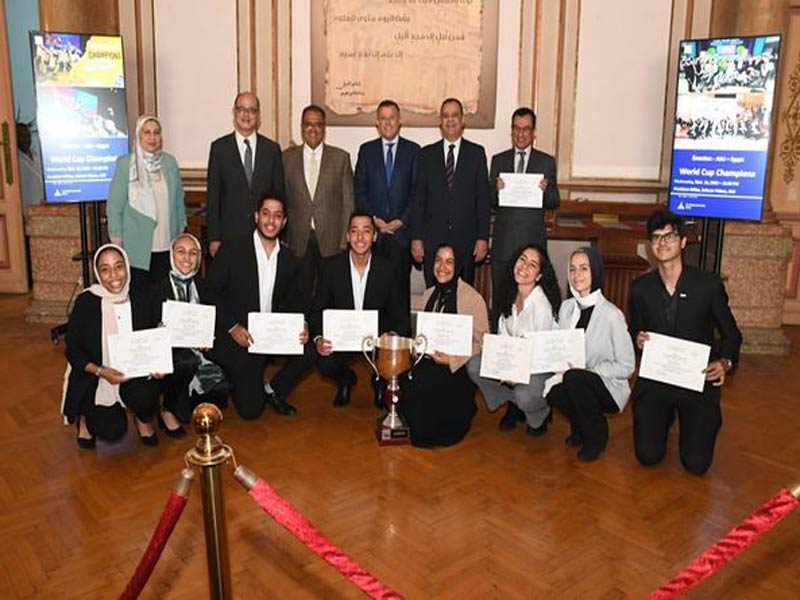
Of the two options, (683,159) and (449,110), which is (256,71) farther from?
(683,159)

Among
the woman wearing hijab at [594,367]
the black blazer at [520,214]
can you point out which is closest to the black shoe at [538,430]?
the woman wearing hijab at [594,367]

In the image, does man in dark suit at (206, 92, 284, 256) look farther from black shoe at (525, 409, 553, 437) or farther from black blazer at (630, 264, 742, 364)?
black blazer at (630, 264, 742, 364)

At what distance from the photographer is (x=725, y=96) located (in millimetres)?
5688

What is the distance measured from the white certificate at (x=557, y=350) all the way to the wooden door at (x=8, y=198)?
571cm

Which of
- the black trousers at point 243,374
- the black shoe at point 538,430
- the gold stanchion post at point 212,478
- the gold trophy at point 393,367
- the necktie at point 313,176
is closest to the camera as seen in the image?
the gold stanchion post at point 212,478

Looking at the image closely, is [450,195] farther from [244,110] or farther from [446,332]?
[244,110]

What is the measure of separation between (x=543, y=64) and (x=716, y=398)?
3.76 metres

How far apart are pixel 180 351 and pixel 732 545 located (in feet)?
10.4

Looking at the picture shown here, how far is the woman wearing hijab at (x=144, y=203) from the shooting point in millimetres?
5094

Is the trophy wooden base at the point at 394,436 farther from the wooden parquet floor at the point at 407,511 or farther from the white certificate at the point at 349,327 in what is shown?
the white certificate at the point at 349,327

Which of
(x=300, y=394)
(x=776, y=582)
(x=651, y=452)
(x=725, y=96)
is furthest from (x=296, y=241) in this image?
(x=776, y=582)

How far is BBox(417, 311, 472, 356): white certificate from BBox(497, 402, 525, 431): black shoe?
0.50 meters

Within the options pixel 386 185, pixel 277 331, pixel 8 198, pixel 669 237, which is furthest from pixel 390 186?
pixel 8 198

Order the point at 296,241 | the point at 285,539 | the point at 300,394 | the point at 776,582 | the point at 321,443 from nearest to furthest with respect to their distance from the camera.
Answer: the point at 776,582
the point at 285,539
the point at 321,443
the point at 300,394
the point at 296,241
